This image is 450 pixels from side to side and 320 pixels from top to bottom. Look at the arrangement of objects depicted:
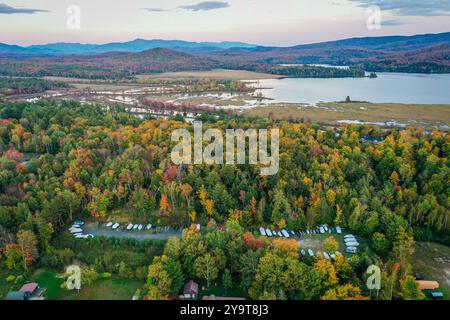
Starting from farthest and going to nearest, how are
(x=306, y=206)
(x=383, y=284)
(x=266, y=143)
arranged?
1. (x=266, y=143)
2. (x=306, y=206)
3. (x=383, y=284)

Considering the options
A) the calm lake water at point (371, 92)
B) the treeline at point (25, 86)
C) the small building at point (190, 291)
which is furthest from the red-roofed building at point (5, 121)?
the calm lake water at point (371, 92)

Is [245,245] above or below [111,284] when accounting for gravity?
above

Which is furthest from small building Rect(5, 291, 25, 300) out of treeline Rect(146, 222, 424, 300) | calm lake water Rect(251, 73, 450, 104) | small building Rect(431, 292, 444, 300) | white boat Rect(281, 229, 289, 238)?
calm lake water Rect(251, 73, 450, 104)

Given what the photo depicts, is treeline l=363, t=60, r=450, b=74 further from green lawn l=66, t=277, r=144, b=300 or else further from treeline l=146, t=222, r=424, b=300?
green lawn l=66, t=277, r=144, b=300
